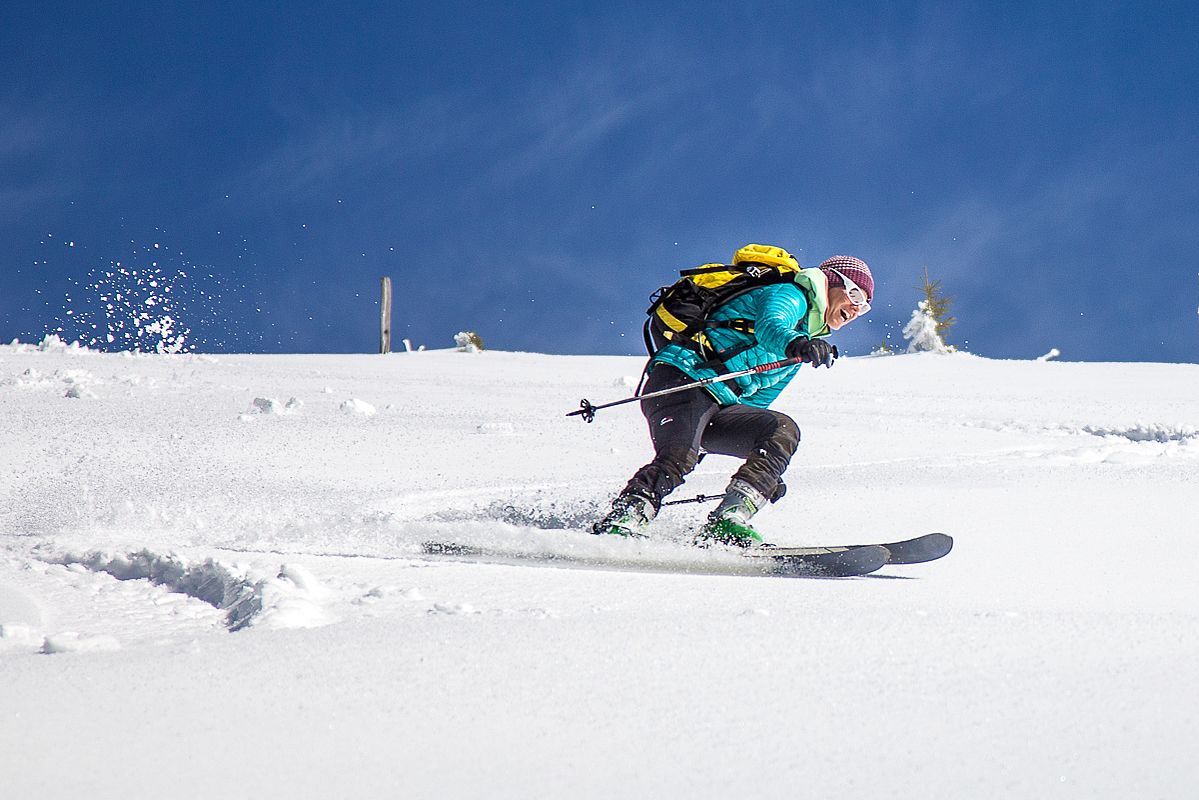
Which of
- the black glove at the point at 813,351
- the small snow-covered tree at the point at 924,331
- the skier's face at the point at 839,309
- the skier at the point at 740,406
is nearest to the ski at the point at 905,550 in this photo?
the skier at the point at 740,406

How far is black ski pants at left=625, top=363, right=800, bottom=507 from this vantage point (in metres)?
4.47

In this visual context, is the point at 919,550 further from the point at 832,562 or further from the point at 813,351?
the point at 813,351

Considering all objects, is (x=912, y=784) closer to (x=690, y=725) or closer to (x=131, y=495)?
(x=690, y=725)

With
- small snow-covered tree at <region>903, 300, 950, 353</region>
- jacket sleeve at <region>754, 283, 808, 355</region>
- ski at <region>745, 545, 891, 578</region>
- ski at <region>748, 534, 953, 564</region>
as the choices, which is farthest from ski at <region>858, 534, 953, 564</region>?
small snow-covered tree at <region>903, 300, 950, 353</region>

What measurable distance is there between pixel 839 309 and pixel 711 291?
64 cm

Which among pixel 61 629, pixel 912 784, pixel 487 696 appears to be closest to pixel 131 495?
pixel 61 629

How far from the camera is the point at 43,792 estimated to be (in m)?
1.47

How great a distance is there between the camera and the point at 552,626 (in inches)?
93.0

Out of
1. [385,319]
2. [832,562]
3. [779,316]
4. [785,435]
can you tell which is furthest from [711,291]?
[385,319]

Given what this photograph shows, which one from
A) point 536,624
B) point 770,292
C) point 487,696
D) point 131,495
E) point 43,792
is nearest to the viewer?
point 43,792

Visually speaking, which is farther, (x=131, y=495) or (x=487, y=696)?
(x=131, y=495)

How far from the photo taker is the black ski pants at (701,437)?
4.47 meters

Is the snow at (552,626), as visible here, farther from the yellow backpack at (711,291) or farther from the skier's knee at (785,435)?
the yellow backpack at (711,291)

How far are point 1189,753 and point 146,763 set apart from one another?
1553 millimetres
